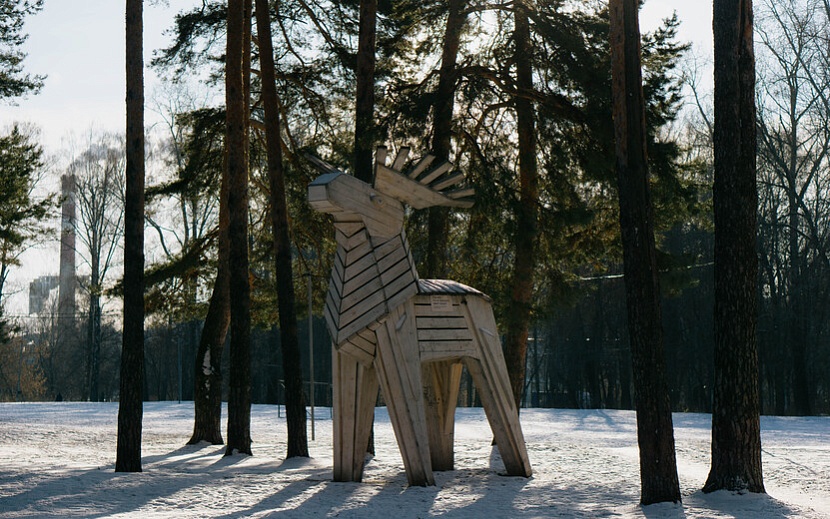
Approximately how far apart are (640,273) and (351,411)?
3296 millimetres

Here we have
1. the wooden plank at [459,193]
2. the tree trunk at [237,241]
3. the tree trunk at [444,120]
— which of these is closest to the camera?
the wooden plank at [459,193]

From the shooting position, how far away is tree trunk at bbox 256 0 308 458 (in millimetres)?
12820

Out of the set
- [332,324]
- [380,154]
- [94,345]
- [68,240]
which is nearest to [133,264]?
[332,324]

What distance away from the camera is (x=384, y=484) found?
372 inches

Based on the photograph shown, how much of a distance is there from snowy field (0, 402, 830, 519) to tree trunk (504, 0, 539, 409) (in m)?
1.60

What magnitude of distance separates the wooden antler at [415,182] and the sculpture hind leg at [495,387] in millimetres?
1153

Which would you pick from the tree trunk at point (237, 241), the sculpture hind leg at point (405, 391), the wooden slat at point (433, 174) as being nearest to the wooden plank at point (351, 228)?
the wooden slat at point (433, 174)

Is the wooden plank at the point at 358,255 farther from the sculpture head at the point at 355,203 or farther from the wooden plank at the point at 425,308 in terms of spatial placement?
the wooden plank at the point at 425,308

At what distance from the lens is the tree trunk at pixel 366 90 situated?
42.4ft

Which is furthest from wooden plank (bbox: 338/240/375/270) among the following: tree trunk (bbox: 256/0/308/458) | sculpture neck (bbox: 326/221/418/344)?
tree trunk (bbox: 256/0/308/458)

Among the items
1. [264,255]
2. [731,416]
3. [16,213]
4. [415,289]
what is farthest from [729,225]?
[16,213]

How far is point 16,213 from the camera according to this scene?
20.9m

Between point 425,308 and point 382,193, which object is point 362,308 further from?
point 382,193

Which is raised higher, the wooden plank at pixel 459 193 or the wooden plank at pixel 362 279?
the wooden plank at pixel 459 193
